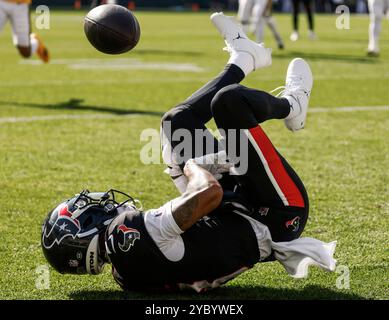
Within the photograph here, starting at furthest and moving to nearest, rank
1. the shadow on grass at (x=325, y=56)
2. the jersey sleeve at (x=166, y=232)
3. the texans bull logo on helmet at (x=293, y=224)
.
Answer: the shadow on grass at (x=325, y=56), the texans bull logo on helmet at (x=293, y=224), the jersey sleeve at (x=166, y=232)

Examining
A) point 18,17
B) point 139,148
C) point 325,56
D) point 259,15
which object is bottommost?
point 325,56

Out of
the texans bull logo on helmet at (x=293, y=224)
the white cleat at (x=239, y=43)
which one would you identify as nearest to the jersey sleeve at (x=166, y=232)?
the texans bull logo on helmet at (x=293, y=224)

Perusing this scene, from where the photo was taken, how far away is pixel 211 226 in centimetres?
309

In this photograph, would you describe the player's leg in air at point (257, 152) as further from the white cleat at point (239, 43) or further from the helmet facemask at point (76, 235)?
the white cleat at point (239, 43)

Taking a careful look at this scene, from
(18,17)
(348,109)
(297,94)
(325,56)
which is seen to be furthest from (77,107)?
(325,56)

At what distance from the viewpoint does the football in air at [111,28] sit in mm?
4184

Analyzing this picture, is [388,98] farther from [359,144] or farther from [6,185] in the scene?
[6,185]

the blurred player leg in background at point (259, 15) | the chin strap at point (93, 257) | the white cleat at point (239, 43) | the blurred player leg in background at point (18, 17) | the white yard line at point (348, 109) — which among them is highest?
the white cleat at point (239, 43)

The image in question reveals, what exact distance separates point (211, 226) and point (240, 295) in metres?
0.31

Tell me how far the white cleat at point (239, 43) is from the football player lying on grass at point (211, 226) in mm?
639

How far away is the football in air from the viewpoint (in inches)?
165

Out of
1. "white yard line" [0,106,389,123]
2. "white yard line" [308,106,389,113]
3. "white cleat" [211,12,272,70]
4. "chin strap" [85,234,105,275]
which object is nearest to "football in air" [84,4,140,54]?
"white cleat" [211,12,272,70]

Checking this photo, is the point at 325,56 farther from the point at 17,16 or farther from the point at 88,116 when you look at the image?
the point at 88,116
